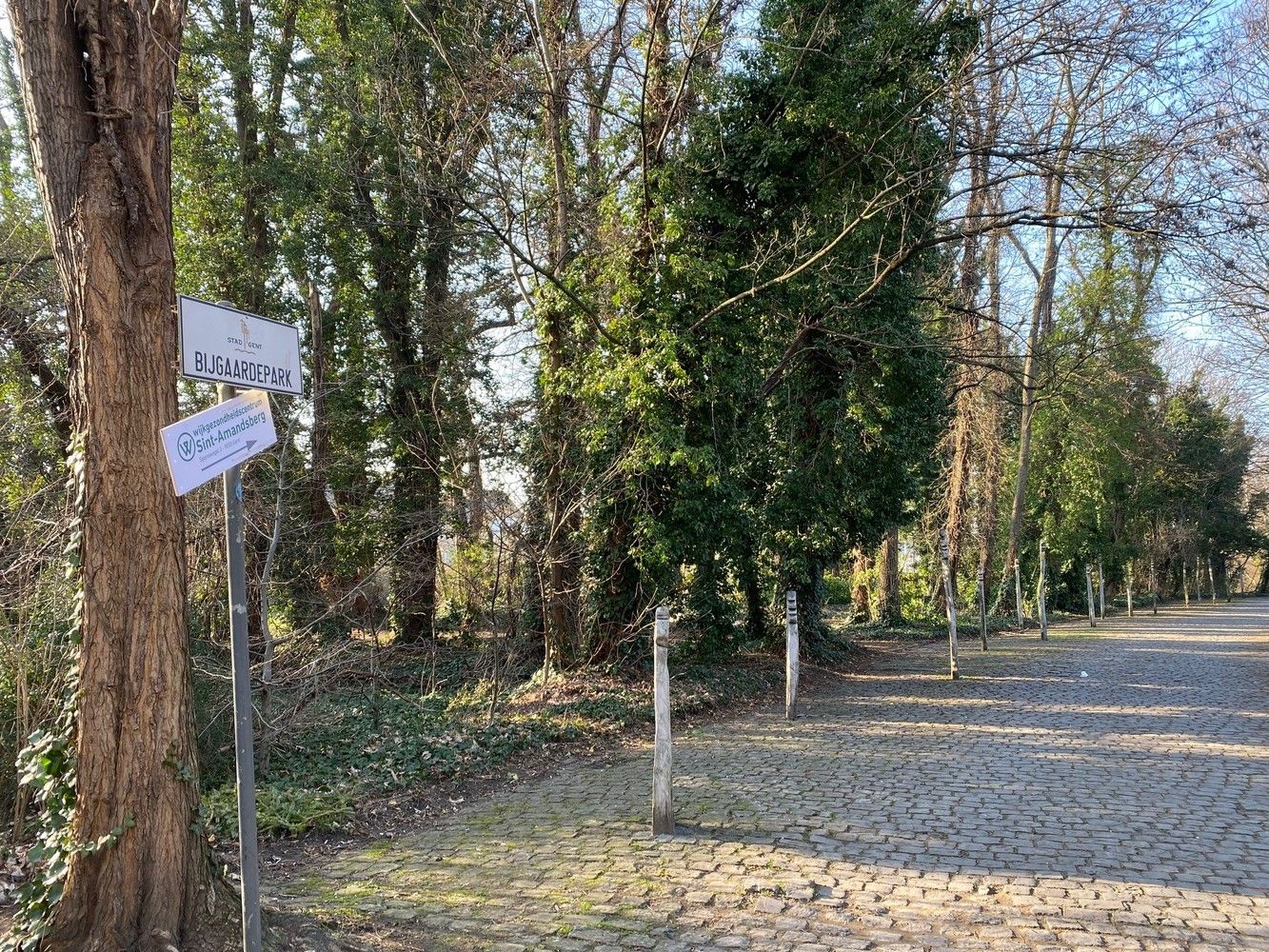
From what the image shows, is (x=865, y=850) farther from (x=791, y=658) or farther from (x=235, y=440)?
(x=791, y=658)

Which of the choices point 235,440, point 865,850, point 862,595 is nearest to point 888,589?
point 862,595

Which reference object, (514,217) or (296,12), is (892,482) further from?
(296,12)

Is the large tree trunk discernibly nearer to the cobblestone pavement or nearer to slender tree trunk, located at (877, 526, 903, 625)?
the cobblestone pavement

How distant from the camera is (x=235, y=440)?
12.0 feet

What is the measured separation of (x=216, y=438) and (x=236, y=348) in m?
0.46

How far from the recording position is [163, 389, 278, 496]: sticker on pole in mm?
3354

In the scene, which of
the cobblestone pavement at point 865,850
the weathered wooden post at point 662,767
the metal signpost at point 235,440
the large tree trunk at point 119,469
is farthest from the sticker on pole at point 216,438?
the weathered wooden post at point 662,767

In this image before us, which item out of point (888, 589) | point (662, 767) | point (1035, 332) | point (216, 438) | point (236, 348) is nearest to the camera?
point (216, 438)

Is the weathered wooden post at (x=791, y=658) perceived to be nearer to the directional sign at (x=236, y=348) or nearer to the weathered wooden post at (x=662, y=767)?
the weathered wooden post at (x=662, y=767)

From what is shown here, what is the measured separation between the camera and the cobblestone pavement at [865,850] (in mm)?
4832

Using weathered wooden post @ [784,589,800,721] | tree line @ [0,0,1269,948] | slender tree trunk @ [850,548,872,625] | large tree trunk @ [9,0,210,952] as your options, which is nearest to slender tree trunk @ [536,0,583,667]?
tree line @ [0,0,1269,948]

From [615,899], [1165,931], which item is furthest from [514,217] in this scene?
[1165,931]

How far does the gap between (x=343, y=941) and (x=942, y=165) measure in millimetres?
10995

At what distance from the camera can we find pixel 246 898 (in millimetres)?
3682
